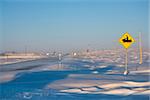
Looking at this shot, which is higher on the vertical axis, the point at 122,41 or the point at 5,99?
the point at 122,41

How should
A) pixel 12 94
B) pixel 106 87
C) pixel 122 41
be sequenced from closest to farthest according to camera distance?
pixel 12 94, pixel 106 87, pixel 122 41

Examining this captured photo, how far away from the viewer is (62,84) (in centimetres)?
1237

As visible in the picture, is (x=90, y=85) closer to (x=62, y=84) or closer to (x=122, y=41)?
(x=62, y=84)

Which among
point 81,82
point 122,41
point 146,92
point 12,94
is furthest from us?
point 122,41

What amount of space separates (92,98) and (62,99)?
2.87 feet

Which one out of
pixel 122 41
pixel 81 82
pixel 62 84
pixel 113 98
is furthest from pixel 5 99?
pixel 122 41

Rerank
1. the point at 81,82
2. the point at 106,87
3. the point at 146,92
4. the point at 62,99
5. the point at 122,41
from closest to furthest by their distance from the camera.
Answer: the point at 62,99
the point at 146,92
the point at 106,87
the point at 81,82
the point at 122,41

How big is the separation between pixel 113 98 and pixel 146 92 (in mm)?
1817

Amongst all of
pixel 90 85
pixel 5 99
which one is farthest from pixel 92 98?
pixel 90 85

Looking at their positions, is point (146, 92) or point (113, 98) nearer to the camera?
point (113, 98)

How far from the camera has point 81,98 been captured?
8.73 m

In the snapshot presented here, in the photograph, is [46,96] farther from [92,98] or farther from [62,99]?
[92,98]

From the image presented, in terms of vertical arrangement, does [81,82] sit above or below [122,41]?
below

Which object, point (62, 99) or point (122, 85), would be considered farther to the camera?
point (122, 85)
